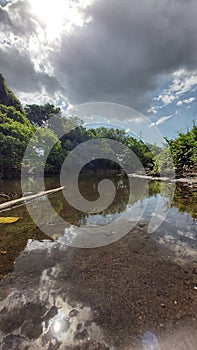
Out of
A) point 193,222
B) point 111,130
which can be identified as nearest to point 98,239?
point 193,222

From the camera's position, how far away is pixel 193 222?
3.86m

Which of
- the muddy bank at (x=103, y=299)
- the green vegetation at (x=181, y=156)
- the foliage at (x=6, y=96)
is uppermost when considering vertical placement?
the foliage at (x=6, y=96)

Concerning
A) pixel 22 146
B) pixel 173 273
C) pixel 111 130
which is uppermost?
pixel 111 130

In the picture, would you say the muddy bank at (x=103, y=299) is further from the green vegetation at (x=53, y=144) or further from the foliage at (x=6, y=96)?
the foliage at (x=6, y=96)

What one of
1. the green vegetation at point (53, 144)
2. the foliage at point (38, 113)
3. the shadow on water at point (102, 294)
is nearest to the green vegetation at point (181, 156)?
the green vegetation at point (53, 144)

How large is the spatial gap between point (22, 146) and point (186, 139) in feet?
46.3

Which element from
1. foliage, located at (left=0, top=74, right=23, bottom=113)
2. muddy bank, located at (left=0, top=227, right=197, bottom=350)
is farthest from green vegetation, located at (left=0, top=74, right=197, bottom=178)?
muddy bank, located at (left=0, top=227, right=197, bottom=350)

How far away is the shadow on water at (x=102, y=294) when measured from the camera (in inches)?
52.7


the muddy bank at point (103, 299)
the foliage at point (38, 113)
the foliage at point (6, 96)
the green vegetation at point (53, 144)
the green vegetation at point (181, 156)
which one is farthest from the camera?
the foliage at point (38, 113)

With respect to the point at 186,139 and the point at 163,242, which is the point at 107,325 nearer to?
the point at 163,242

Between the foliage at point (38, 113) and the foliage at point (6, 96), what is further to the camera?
the foliage at point (38, 113)

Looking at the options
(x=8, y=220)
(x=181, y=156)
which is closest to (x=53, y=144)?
(x=181, y=156)

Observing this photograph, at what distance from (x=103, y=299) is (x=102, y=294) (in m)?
0.07

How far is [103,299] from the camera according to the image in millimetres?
1733
